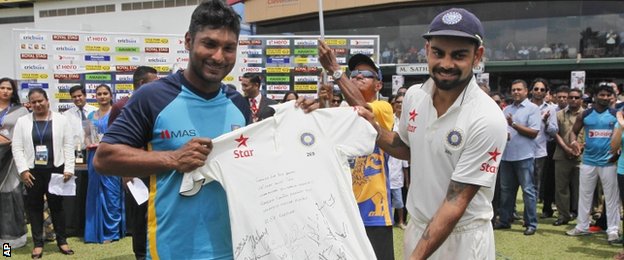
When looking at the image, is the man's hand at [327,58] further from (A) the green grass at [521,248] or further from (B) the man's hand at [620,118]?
(B) the man's hand at [620,118]

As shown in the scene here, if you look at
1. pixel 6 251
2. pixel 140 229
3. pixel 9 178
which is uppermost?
pixel 9 178

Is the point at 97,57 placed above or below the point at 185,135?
above

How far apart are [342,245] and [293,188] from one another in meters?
0.33

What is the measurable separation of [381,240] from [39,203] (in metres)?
4.95

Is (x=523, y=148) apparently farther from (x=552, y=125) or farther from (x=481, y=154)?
(x=481, y=154)

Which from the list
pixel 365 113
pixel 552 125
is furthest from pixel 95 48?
pixel 365 113

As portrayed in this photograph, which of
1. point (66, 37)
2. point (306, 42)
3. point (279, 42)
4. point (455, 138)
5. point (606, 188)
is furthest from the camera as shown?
point (306, 42)

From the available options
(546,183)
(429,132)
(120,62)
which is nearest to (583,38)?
(546,183)

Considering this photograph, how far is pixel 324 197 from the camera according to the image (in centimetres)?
230

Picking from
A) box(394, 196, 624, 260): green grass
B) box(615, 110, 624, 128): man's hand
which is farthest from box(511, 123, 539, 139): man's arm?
box(394, 196, 624, 260): green grass

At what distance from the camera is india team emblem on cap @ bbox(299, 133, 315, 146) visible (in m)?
2.38

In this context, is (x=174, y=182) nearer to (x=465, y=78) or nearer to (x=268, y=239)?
(x=268, y=239)

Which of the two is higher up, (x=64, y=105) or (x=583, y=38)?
(x=583, y=38)

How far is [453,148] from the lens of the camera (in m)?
2.48
